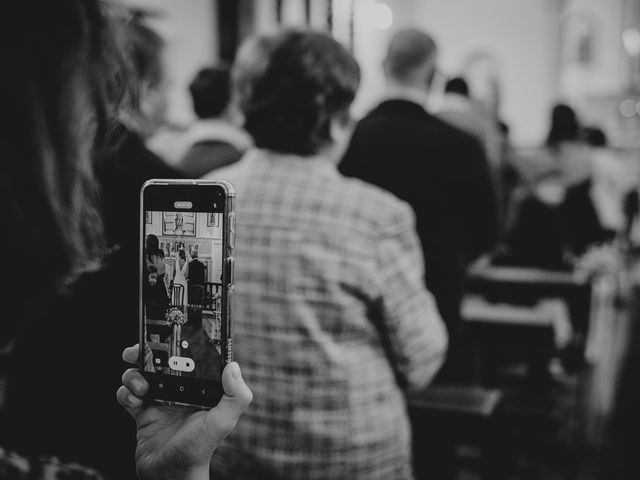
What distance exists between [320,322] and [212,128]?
1.67m

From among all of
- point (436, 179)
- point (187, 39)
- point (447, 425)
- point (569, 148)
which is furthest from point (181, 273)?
point (187, 39)

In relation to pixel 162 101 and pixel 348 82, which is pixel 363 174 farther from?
pixel 348 82

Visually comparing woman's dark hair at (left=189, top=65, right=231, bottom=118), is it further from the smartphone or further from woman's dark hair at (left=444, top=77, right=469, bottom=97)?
the smartphone

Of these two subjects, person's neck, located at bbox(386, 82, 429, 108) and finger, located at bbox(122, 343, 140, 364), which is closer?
finger, located at bbox(122, 343, 140, 364)

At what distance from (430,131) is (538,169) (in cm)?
388

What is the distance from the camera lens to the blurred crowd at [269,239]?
26.0 inches

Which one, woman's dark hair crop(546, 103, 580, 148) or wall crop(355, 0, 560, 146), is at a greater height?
wall crop(355, 0, 560, 146)

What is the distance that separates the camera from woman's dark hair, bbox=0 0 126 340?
63 cm

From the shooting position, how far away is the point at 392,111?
2.46 m

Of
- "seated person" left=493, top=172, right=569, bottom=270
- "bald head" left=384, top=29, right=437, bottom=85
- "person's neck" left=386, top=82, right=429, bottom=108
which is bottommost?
"seated person" left=493, top=172, right=569, bottom=270

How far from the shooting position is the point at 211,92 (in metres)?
2.92

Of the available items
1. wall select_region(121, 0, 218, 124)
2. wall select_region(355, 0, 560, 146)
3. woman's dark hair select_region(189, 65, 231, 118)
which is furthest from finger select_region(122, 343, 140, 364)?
wall select_region(355, 0, 560, 146)

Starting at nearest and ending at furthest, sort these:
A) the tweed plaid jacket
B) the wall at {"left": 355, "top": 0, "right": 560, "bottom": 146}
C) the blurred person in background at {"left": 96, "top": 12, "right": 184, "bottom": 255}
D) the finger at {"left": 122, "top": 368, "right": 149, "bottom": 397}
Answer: the finger at {"left": 122, "top": 368, "right": 149, "bottom": 397} < the blurred person in background at {"left": 96, "top": 12, "right": 184, "bottom": 255} < the tweed plaid jacket < the wall at {"left": 355, "top": 0, "right": 560, "bottom": 146}

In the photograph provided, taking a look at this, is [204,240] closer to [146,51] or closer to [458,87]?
[146,51]
